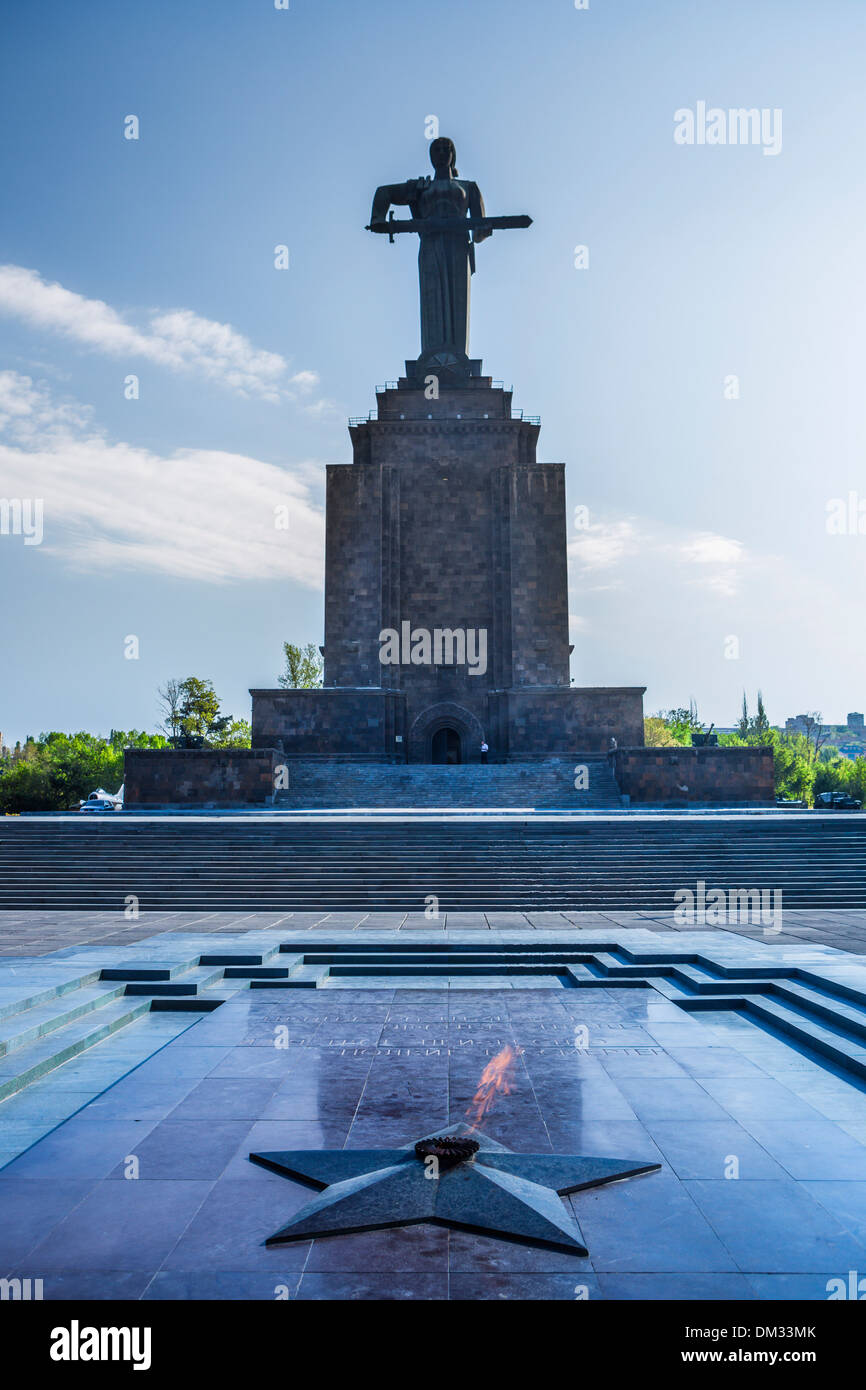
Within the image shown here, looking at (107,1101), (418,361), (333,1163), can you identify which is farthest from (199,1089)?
(418,361)

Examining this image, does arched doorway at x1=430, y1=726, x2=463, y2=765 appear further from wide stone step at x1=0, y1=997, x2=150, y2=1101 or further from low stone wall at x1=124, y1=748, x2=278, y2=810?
wide stone step at x1=0, y1=997, x2=150, y2=1101

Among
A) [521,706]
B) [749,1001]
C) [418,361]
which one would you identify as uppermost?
[418,361]

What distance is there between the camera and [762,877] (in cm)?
1595

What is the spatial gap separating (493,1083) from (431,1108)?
0.63 metres

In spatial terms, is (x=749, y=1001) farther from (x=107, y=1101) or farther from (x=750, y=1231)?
(x=107, y=1101)

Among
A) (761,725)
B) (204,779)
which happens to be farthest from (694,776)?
(761,725)

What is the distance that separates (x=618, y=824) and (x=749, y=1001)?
10604 millimetres

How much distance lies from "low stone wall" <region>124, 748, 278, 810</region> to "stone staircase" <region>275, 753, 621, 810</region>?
873mm

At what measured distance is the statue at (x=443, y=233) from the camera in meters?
38.2

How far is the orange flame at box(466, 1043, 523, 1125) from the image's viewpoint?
19.3 feet

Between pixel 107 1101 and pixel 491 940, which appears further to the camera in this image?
pixel 491 940

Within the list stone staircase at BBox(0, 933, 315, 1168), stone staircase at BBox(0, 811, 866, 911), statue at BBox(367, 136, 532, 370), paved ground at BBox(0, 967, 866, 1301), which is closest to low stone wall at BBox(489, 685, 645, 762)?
stone staircase at BBox(0, 811, 866, 911)

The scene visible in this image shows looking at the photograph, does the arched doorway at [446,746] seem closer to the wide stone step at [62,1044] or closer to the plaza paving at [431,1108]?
the plaza paving at [431,1108]

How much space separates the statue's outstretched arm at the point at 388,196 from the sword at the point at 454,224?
0.38 metres
